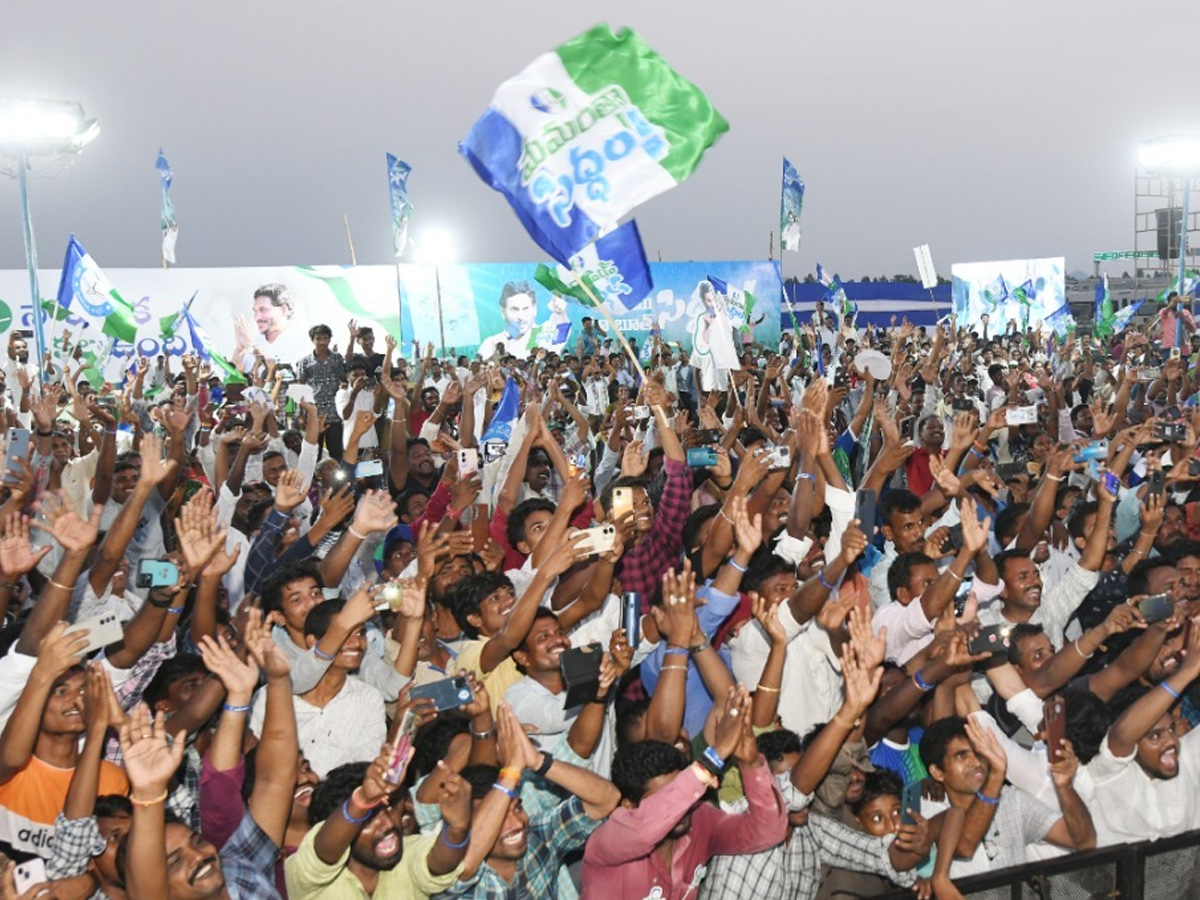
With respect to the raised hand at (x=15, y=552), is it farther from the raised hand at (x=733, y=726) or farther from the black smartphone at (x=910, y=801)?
the black smartphone at (x=910, y=801)

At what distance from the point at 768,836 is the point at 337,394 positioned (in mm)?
8107

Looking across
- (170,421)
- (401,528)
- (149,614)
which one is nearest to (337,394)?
(170,421)

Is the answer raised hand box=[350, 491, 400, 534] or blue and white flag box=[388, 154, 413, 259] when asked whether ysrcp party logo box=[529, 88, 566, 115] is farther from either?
blue and white flag box=[388, 154, 413, 259]

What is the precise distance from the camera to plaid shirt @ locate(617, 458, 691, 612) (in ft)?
17.5

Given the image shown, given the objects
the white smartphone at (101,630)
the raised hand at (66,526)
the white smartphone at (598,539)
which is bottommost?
the white smartphone at (101,630)

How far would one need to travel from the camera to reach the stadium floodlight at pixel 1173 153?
63.3 ft

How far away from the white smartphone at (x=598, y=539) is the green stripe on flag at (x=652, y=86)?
8.86 ft

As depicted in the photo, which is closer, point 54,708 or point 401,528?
point 54,708

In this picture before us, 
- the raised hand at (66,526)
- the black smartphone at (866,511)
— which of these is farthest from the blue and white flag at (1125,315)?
the raised hand at (66,526)

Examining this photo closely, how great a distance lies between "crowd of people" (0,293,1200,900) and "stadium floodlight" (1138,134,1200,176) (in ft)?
48.8

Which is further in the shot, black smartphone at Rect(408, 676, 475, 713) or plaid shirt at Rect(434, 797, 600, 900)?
plaid shirt at Rect(434, 797, 600, 900)

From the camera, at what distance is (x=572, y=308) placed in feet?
73.3

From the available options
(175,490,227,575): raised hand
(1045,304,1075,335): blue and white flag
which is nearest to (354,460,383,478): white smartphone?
(175,490,227,575): raised hand

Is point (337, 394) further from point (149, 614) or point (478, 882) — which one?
point (478, 882)
